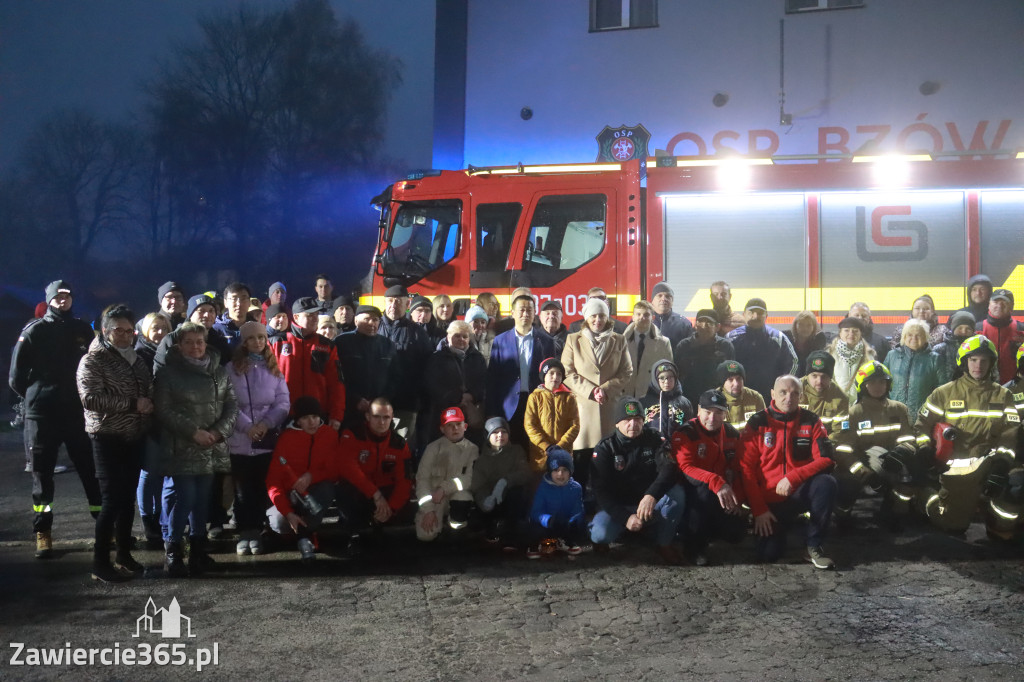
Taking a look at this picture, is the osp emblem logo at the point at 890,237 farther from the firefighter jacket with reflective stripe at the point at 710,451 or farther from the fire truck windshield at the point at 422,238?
the fire truck windshield at the point at 422,238

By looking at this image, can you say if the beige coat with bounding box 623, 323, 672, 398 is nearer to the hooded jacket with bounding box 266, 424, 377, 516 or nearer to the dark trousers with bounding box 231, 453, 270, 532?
the hooded jacket with bounding box 266, 424, 377, 516

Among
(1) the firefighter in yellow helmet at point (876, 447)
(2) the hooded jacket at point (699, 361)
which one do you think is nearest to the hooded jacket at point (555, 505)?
(2) the hooded jacket at point (699, 361)

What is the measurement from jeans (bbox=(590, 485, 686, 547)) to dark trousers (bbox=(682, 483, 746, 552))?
0.06 meters

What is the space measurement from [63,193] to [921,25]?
34.3 m

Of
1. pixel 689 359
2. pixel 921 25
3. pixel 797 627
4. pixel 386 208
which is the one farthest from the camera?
pixel 921 25

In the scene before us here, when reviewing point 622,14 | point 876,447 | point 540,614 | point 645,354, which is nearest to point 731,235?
point 645,354

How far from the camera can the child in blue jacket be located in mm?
5691

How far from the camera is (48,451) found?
567 cm

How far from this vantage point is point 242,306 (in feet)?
21.1

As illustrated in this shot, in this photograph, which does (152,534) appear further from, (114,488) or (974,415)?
(974,415)

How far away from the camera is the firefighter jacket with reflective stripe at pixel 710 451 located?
5.73 meters

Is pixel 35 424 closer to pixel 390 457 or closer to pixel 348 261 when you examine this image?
pixel 390 457

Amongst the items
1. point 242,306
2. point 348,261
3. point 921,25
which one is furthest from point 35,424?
point 348,261

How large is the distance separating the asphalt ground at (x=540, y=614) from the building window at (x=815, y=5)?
9.44 m
